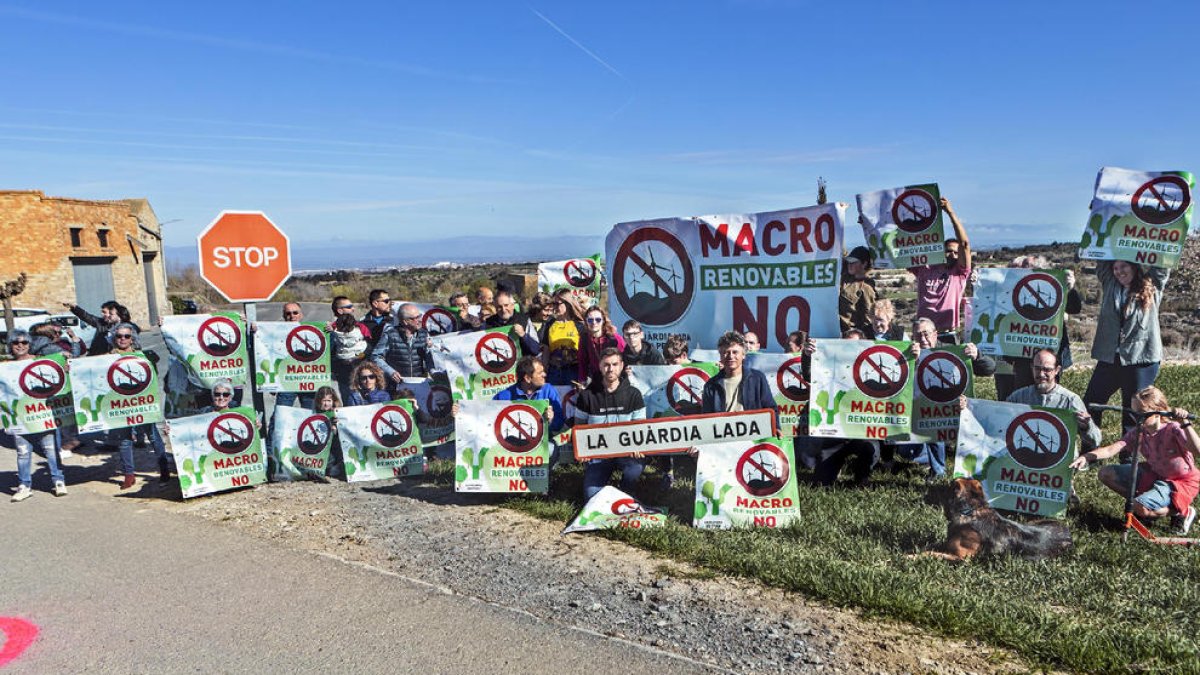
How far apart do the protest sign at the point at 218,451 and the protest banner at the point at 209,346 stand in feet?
2.58

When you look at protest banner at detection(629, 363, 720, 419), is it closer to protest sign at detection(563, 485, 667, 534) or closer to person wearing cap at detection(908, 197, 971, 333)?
protest sign at detection(563, 485, 667, 534)

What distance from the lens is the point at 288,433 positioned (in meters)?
9.23

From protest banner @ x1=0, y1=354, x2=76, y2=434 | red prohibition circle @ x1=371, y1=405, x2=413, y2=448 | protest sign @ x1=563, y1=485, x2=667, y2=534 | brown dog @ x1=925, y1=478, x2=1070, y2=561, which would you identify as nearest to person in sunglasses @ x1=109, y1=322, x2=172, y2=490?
protest banner @ x1=0, y1=354, x2=76, y2=434

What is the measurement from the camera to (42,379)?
935cm

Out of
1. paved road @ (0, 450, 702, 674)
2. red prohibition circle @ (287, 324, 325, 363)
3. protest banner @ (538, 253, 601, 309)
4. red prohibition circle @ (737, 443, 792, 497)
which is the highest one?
protest banner @ (538, 253, 601, 309)

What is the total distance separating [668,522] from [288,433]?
4536 millimetres

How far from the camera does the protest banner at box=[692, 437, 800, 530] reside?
22.6 ft

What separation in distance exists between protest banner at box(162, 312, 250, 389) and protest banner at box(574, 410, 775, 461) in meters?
4.67

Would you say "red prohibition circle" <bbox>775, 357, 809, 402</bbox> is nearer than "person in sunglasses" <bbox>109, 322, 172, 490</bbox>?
Yes

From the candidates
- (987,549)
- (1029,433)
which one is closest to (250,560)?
(987,549)

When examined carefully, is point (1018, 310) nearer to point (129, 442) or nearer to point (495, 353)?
point (495, 353)

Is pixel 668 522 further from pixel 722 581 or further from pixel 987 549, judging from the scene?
pixel 987 549

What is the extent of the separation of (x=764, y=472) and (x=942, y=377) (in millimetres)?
2104

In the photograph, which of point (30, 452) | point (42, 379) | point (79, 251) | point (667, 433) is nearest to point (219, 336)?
point (42, 379)
